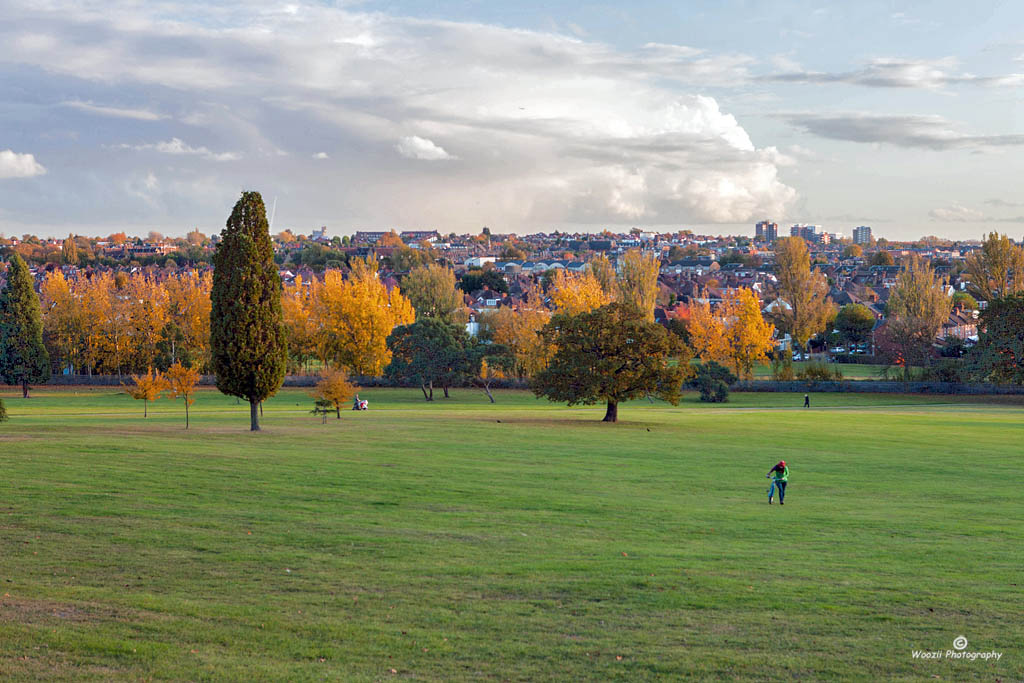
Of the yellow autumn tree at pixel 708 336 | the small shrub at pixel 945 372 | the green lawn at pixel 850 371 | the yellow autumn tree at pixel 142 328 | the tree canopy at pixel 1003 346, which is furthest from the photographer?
the green lawn at pixel 850 371

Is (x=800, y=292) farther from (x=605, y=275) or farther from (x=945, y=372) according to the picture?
(x=945, y=372)

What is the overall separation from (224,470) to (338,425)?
62.2 feet

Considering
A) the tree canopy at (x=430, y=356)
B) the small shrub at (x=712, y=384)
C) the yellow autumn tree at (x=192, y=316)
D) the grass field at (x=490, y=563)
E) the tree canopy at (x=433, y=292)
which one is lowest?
the grass field at (x=490, y=563)

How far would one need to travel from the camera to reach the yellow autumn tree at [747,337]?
310 feet

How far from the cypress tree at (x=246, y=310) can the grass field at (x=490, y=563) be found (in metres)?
5.52

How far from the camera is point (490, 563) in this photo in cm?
1708

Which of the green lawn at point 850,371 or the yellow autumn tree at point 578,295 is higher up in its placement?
the yellow autumn tree at point 578,295

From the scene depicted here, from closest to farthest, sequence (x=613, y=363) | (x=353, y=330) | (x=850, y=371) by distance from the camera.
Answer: (x=613, y=363)
(x=353, y=330)
(x=850, y=371)

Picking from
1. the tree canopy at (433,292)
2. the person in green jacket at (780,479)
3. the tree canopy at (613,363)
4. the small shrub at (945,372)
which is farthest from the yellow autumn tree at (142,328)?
the person in green jacket at (780,479)

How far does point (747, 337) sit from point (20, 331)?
67631mm

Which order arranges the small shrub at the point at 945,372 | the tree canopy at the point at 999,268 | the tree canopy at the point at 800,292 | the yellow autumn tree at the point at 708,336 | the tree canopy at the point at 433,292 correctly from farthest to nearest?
1. the tree canopy at the point at 433,292
2. the tree canopy at the point at 800,292
3. the tree canopy at the point at 999,268
4. the yellow autumn tree at the point at 708,336
5. the small shrub at the point at 945,372

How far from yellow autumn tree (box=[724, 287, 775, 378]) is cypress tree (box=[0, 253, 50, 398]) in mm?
65115

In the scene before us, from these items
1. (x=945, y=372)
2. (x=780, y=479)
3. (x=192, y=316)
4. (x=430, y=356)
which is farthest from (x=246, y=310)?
(x=945, y=372)

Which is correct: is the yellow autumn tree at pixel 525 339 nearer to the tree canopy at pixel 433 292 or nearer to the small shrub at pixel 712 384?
the small shrub at pixel 712 384
